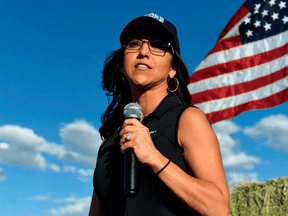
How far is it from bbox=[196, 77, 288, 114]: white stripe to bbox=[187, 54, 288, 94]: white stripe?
38 cm

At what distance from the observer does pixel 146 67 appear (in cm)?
284

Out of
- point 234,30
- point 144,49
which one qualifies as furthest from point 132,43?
point 234,30

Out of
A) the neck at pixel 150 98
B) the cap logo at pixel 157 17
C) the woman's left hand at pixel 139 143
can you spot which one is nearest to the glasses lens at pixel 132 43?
the cap logo at pixel 157 17

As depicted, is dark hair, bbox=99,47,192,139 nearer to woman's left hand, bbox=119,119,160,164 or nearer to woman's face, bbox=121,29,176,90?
woman's face, bbox=121,29,176,90

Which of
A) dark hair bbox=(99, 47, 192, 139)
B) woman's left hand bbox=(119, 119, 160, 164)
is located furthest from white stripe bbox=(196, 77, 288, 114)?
woman's left hand bbox=(119, 119, 160, 164)

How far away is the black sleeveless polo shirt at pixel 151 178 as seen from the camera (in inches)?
88.6

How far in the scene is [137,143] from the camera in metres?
2.07

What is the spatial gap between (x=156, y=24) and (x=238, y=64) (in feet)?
19.6

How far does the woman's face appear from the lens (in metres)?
2.84

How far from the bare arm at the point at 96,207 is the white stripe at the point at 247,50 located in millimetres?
6185

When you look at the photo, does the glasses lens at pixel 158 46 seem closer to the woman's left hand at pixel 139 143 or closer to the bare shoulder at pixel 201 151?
the bare shoulder at pixel 201 151

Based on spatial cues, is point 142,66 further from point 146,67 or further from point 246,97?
point 246,97

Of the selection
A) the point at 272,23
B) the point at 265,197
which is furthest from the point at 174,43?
the point at 272,23

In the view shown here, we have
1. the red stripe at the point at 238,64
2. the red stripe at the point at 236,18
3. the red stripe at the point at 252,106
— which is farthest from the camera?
the red stripe at the point at 236,18
